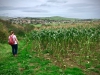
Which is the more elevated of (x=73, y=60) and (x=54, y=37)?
(x=54, y=37)

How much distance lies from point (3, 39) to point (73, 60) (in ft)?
53.0

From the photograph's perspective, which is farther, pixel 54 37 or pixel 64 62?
pixel 54 37

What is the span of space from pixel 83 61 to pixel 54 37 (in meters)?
4.48

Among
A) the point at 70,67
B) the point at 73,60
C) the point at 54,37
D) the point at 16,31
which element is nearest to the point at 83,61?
the point at 73,60

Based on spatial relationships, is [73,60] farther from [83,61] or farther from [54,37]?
[54,37]

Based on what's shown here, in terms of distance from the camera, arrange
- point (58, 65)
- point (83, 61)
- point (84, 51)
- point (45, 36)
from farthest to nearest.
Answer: point (45, 36) < point (84, 51) < point (83, 61) < point (58, 65)

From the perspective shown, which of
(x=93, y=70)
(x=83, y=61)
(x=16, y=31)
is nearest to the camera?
(x=93, y=70)

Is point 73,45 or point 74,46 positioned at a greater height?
point 73,45

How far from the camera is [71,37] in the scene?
65.1 feet

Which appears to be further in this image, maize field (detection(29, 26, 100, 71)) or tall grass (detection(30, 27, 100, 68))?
tall grass (detection(30, 27, 100, 68))

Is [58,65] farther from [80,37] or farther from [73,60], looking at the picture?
[80,37]

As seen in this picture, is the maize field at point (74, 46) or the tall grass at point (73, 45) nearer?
the maize field at point (74, 46)

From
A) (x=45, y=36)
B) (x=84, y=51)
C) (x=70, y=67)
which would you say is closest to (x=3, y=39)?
(x=45, y=36)

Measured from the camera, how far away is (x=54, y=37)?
1805cm
